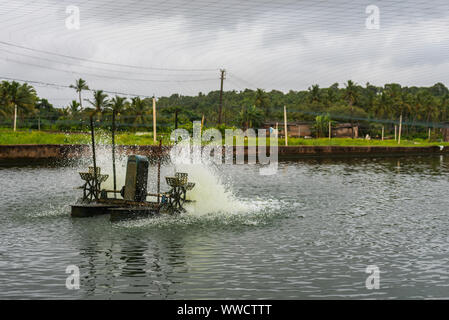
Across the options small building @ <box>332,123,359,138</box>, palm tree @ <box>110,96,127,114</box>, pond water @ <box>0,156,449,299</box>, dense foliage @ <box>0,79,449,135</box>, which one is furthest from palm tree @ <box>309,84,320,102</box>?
pond water @ <box>0,156,449,299</box>

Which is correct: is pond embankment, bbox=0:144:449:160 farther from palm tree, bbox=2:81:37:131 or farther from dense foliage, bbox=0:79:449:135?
palm tree, bbox=2:81:37:131

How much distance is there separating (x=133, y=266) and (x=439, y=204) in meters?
20.1

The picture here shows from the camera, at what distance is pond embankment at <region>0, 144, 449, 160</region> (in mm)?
53219

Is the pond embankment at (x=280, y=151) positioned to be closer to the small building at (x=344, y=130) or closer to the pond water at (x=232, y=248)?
the pond water at (x=232, y=248)

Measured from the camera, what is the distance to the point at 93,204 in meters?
21.7

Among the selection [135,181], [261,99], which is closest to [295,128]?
[261,99]

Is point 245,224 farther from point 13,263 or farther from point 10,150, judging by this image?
point 10,150

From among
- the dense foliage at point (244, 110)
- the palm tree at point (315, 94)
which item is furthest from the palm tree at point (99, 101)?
the palm tree at point (315, 94)

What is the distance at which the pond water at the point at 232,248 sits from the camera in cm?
1226

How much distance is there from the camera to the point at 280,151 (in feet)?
240

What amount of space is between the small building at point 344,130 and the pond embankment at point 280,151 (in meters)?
30.0

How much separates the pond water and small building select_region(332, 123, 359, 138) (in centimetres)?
9553

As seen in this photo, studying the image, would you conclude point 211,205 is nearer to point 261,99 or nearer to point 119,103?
point 119,103
